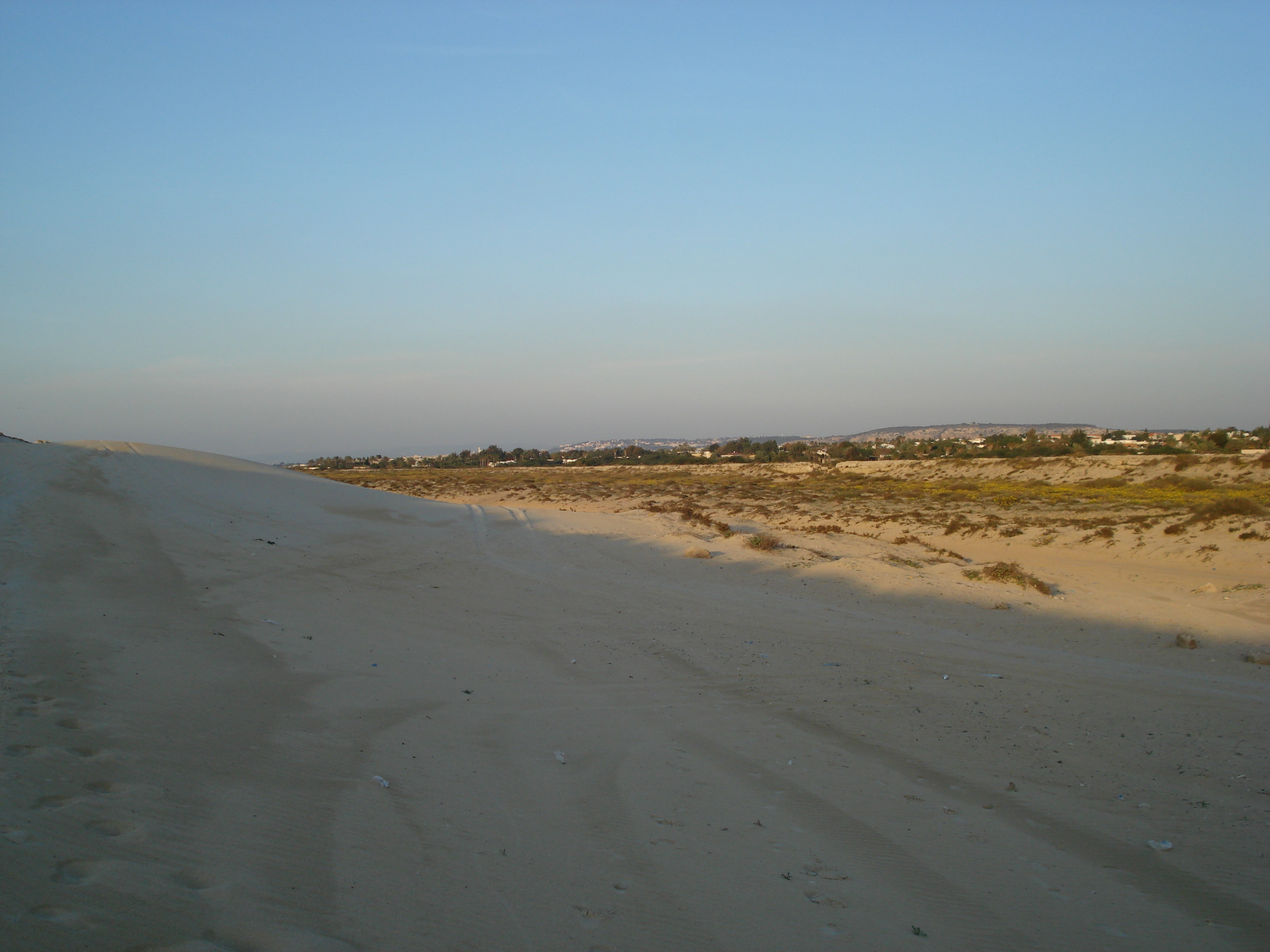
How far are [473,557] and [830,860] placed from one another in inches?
456

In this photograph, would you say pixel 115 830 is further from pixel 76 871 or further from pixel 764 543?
pixel 764 543

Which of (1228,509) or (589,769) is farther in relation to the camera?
(1228,509)

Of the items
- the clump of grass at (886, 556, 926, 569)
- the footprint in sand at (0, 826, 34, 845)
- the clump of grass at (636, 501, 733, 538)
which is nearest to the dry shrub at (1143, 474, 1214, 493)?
the clump of grass at (886, 556, 926, 569)

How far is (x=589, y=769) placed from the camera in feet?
17.0

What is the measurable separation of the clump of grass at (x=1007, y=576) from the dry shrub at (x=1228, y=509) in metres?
9.01

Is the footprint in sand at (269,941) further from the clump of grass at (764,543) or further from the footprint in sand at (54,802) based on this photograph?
the clump of grass at (764,543)

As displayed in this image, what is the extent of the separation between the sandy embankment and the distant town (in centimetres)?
3295

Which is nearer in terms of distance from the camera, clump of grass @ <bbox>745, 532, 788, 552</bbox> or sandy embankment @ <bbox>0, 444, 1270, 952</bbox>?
sandy embankment @ <bbox>0, 444, 1270, 952</bbox>

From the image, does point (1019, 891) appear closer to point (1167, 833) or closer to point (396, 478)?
point (1167, 833)

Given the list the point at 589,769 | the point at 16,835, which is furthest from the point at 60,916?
the point at 589,769

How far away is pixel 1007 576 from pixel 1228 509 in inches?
437

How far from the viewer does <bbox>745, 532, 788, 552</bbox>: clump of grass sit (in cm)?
1616

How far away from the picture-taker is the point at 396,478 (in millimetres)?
55906

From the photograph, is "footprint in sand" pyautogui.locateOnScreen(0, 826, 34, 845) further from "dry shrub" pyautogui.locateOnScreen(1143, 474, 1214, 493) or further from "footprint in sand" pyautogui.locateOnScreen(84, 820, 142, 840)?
"dry shrub" pyautogui.locateOnScreen(1143, 474, 1214, 493)
